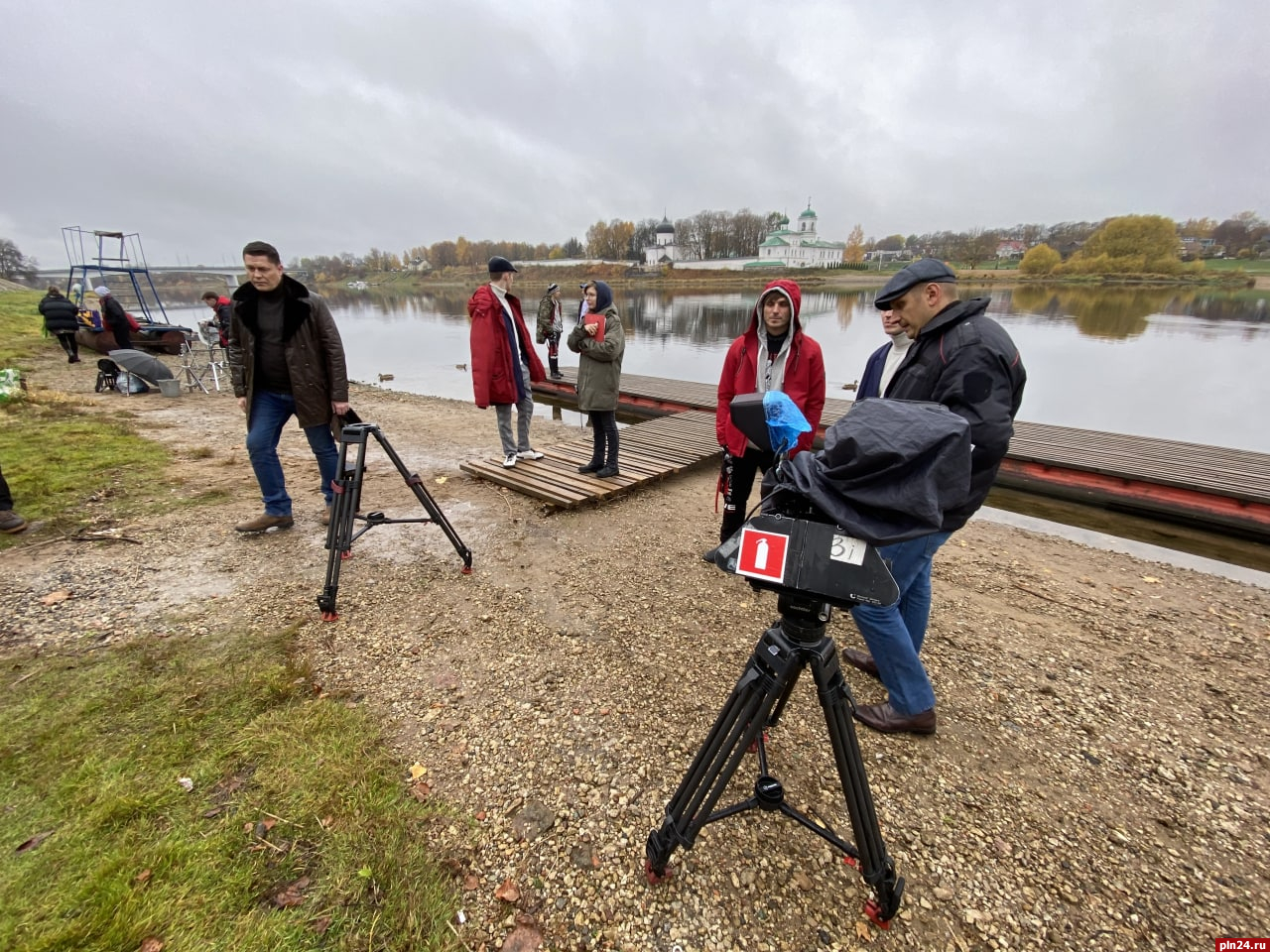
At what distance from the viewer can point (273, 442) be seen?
175 inches

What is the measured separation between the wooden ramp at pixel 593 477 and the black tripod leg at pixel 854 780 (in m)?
3.91

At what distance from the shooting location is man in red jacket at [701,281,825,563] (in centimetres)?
351

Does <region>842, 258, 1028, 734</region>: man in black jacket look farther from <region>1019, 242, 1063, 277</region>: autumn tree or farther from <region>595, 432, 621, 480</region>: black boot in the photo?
<region>1019, 242, 1063, 277</region>: autumn tree

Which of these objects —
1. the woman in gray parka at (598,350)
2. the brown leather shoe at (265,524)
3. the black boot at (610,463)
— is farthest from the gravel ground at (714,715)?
the woman in gray parka at (598,350)

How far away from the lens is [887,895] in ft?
5.63

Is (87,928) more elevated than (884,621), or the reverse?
(884,621)

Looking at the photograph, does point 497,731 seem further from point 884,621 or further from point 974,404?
point 974,404

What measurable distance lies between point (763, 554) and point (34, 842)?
292 centimetres

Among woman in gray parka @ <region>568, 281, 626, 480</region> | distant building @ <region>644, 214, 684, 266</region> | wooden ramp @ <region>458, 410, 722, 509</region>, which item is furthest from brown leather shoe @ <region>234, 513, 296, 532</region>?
distant building @ <region>644, 214, 684, 266</region>

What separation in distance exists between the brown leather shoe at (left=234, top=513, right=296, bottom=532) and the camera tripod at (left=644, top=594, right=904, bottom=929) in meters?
4.48

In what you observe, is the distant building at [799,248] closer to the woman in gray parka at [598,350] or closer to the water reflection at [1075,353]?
the water reflection at [1075,353]

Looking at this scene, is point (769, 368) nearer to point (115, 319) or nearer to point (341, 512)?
point (341, 512)

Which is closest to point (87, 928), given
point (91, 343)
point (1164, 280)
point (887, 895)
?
point (887, 895)

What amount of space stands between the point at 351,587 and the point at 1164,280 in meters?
73.9
